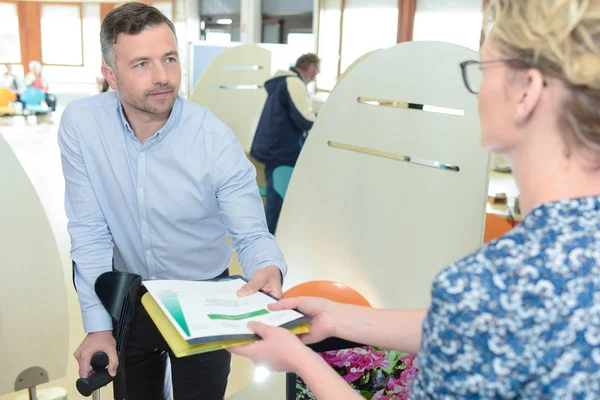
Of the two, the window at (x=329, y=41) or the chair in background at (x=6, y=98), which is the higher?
the window at (x=329, y=41)

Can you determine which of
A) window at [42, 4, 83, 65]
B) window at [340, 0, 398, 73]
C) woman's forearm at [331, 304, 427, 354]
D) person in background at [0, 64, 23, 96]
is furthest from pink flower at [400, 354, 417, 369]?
window at [42, 4, 83, 65]

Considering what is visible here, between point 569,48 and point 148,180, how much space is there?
1217 millimetres

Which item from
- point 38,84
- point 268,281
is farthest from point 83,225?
point 38,84

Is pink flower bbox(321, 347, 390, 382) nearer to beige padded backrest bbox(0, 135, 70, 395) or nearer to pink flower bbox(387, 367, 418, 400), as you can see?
pink flower bbox(387, 367, 418, 400)

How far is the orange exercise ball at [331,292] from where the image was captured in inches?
80.6

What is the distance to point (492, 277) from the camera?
701 mm

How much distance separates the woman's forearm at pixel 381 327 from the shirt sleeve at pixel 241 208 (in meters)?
0.43

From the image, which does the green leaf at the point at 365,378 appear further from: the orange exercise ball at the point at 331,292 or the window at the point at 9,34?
the window at the point at 9,34

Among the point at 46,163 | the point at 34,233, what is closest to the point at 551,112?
the point at 34,233

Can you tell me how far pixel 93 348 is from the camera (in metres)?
1.49

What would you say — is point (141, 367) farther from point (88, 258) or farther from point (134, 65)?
point (134, 65)

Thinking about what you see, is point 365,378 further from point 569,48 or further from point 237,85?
point 237,85

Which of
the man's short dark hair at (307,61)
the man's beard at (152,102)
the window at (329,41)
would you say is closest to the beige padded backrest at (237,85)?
the man's short dark hair at (307,61)

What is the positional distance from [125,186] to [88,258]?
0.23 metres
